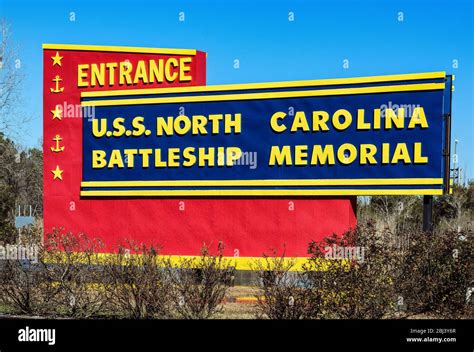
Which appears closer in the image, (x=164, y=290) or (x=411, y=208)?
(x=164, y=290)

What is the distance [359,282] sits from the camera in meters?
13.1

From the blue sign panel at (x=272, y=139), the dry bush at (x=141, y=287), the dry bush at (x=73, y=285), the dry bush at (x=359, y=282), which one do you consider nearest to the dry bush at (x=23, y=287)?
the dry bush at (x=73, y=285)

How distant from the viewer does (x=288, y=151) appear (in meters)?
20.4

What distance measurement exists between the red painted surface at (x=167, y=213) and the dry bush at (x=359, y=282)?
20.6ft

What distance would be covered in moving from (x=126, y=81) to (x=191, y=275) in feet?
34.1

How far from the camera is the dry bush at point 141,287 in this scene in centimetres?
1408

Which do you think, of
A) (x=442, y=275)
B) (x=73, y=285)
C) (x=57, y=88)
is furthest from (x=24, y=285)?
(x=57, y=88)

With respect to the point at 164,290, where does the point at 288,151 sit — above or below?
above

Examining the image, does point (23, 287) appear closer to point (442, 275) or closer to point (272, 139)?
point (272, 139)

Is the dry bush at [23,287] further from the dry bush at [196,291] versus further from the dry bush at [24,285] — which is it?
the dry bush at [196,291]

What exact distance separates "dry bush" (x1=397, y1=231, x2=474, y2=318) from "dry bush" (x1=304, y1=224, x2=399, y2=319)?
1.29 metres
